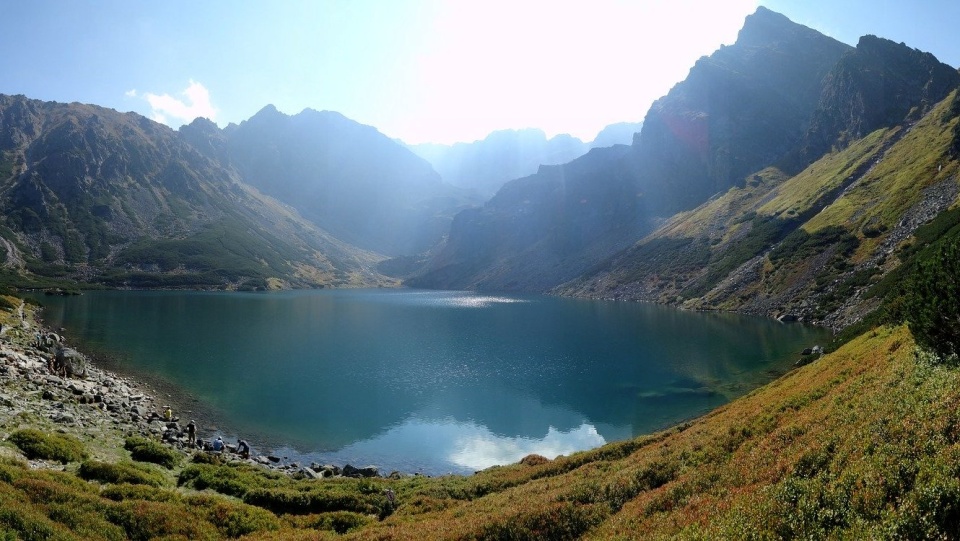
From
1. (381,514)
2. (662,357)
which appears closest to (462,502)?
(381,514)

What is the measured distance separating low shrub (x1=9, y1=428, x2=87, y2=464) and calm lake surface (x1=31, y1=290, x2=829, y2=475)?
723 inches

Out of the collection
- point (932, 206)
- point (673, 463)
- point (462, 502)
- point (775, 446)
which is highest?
point (932, 206)

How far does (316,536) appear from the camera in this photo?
66.1ft

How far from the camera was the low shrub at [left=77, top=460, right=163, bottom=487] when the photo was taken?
23.1 meters

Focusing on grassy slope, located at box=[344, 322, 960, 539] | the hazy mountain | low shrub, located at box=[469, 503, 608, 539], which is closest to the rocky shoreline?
grassy slope, located at box=[344, 322, 960, 539]

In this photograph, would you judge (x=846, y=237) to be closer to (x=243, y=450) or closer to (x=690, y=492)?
(x=690, y=492)

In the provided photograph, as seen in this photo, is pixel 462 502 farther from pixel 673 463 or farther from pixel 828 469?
pixel 828 469

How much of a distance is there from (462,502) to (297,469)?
17550 millimetres

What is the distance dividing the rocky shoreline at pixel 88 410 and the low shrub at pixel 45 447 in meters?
0.57

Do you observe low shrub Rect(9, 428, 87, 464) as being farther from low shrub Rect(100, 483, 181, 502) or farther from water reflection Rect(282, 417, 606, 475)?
water reflection Rect(282, 417, 606, 475)

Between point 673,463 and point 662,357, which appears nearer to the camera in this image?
point 673,463

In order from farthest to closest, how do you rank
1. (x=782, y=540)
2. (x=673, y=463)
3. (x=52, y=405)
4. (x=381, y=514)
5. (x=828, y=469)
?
(x=52, y=405) < (x=381, y=514) < (x=673, y=463) < (x=828, y=469) < (x=782, y=540)

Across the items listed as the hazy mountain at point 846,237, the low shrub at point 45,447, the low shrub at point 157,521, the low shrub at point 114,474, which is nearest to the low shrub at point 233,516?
the low shrub at point 157,521

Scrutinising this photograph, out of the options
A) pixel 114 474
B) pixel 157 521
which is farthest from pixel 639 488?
pixel 114 474
